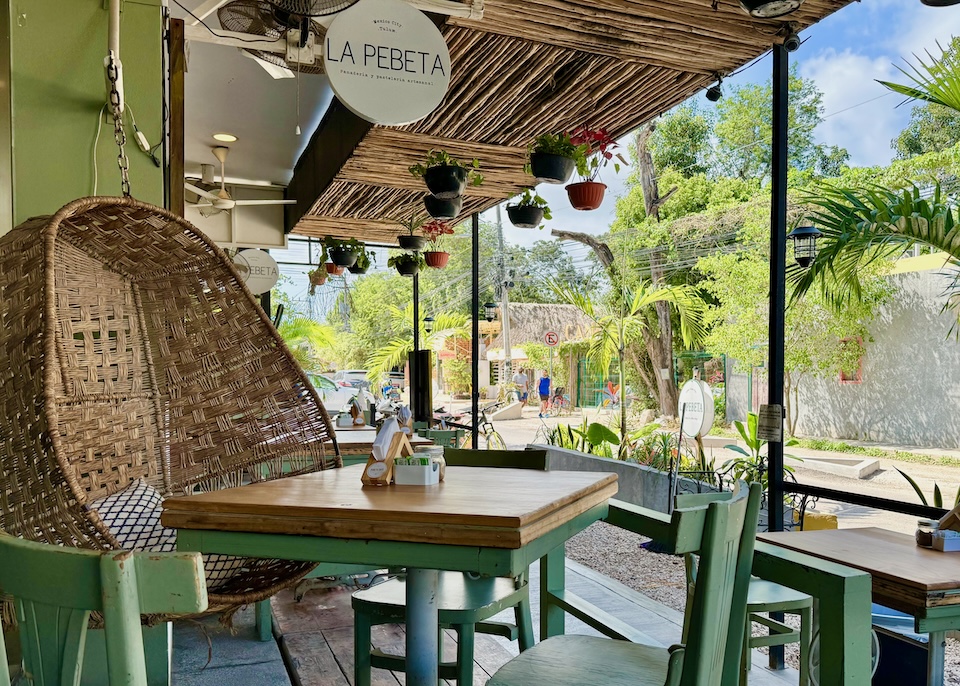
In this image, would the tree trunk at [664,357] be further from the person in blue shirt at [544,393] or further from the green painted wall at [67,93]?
the green painted wall at [67,93]

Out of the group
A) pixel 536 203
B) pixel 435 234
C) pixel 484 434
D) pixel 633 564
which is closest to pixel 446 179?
pixel 536 203

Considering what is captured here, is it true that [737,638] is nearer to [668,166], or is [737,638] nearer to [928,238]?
[928,238]

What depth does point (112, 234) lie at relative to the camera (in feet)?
7.03

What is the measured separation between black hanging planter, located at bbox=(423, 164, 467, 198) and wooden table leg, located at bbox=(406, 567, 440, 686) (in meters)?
2.98

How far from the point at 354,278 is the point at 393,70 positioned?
34.4m

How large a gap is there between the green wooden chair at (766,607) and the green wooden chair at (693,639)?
1.23 ft

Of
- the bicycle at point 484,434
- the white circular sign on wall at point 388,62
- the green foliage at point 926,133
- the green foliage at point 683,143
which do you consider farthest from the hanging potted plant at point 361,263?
the green foliage at point 926,133

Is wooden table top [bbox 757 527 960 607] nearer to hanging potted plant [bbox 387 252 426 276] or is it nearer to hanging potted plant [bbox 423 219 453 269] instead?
hanging potted plant [bbox 423 219 453 269]

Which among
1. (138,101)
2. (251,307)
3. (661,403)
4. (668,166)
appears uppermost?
(668,166)

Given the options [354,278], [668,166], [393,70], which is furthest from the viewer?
[354,278]

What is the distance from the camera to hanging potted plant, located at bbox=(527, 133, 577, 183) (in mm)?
3994

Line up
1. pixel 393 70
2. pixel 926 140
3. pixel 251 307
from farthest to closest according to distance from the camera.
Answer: pixel 926 140 → pixel 393 70 → pixel 251 307

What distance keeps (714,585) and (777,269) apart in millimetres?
2022

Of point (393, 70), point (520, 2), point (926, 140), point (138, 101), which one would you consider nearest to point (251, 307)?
point (138, 101)
